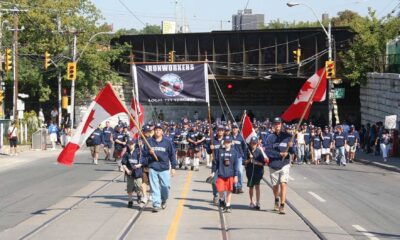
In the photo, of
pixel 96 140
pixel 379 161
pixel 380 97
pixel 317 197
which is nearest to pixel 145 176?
pixel 317 197

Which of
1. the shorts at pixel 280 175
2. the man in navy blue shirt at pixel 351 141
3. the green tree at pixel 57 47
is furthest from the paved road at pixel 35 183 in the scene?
the green tree at pixel 57 47

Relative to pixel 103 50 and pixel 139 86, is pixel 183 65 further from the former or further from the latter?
pixel 103 50

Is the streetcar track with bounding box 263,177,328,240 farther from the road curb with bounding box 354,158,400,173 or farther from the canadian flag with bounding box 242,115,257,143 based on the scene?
the road curb with bounding box 354,158,400,173

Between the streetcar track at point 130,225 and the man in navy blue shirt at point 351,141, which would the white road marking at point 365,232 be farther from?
the man in navy blue shirt at point 351,141

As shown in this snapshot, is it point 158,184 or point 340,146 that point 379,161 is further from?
point 158,184

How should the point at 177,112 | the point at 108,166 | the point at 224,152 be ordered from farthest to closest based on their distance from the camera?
the point at 177,112 < the point at 108,166 < the point at 224,152

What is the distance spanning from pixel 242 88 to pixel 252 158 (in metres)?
53.3

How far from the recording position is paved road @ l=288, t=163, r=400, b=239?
12719 mm

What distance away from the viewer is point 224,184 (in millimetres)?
13977

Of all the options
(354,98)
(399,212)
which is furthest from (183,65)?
(354,98)

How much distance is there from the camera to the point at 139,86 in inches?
810

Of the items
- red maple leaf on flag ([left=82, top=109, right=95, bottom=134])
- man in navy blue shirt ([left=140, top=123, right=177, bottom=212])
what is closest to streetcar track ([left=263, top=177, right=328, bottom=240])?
man in navy blue shirt ([left=140, top=123, right=177, bottom=212])

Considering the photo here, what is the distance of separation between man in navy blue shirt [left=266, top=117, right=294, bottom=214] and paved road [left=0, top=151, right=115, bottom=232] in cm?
456

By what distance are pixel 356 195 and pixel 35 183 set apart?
9147 mm
